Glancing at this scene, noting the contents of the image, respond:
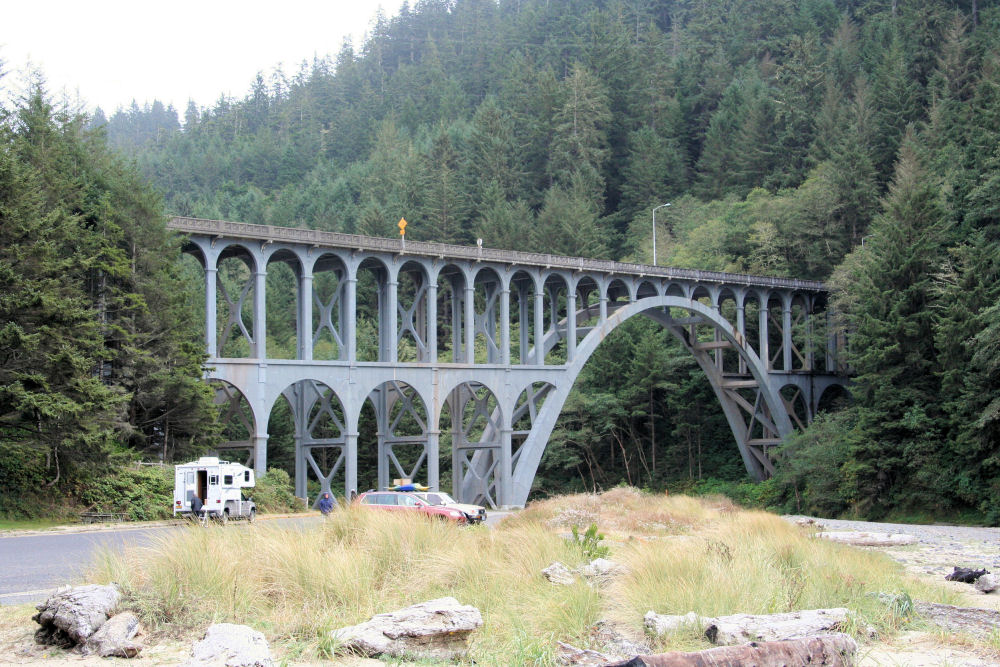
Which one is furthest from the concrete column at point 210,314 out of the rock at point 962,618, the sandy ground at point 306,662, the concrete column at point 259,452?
the rock at point 962,618

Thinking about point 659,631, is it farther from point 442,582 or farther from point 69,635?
point 69,635

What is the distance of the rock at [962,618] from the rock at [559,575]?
4.70m

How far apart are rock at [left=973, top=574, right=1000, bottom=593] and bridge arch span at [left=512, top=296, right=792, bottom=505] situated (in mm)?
29233

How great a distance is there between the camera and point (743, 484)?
5728 cm

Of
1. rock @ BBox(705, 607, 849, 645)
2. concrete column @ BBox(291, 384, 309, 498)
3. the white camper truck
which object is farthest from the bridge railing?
rock @ BBox(705, 607, 849, 645)

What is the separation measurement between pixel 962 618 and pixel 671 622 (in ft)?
14.5

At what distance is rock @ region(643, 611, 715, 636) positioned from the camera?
1079cm

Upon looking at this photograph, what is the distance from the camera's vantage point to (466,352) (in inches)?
1679

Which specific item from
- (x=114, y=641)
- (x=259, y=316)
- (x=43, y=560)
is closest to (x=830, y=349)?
(x=259, y=316)

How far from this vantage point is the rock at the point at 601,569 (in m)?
13.4

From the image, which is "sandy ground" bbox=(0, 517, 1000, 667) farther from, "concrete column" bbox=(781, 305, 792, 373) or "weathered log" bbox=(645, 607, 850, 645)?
"concrete column" bbox=(781, 305, 792, 373)

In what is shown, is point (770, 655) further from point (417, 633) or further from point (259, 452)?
point (259, 452)

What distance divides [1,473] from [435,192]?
176 ft

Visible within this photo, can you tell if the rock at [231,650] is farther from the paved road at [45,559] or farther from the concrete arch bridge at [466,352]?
the concrete arch bridge at [466,352]
